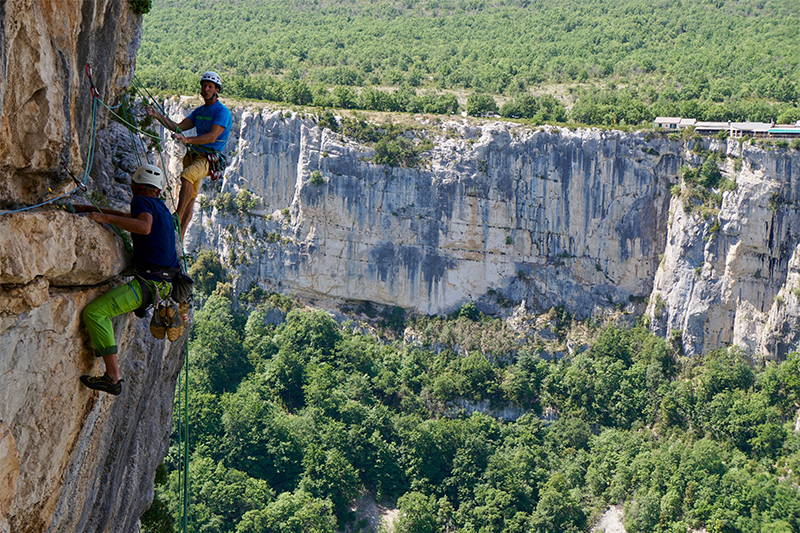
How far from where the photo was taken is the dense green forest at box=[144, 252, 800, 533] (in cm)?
4606

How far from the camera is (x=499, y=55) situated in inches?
3378

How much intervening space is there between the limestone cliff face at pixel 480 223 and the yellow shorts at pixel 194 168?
45535 millimetres

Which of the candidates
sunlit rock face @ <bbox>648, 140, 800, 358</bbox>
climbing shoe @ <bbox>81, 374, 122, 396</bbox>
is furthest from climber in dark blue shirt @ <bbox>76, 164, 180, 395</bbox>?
sunlit rock face @ <bbox>648, 140, 800, 358</bbox>

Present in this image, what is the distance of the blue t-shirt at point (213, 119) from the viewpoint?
489 inches

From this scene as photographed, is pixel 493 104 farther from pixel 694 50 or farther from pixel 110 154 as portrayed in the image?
pixel 110 154

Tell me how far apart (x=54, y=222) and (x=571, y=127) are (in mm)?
50916

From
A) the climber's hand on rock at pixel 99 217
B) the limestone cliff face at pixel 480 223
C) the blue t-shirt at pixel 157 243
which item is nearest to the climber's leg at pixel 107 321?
the blue t-shirt at pixel 157 243

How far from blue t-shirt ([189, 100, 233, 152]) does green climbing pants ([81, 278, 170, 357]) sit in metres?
2.97

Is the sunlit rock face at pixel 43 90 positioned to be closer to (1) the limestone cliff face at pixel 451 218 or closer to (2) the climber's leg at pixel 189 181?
(2) the climber's leg at pixel 189 181

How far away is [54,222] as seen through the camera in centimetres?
878

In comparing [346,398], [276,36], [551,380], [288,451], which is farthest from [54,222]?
[276,36]

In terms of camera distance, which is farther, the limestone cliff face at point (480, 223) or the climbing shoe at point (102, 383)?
the limestone cliff face at point (480, 223)

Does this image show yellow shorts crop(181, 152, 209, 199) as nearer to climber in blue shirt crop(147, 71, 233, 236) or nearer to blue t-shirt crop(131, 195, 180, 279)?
climber in blue shirt crop(147, 71, 233, 236)

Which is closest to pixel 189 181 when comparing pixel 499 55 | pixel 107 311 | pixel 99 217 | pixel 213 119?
pixel 213 119
